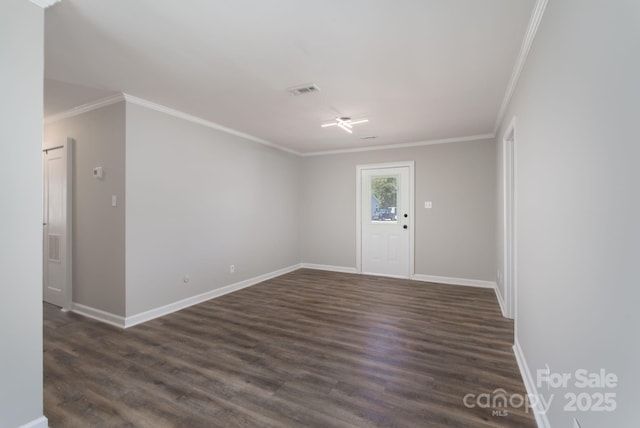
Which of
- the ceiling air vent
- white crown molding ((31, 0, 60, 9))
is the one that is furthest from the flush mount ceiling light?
white crown molding ((31, 0, 60, 9))

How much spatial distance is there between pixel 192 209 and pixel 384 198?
3537 millimetres

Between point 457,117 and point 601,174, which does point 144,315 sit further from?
point 457,117

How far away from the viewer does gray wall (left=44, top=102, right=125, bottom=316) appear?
3.32 metres

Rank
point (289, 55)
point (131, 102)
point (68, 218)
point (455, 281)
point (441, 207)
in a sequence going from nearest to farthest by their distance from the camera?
point (289, 55)
point (131, 102)
point (68, 218)
point (455, 281)
point (441, 207)

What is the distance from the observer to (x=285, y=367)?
96.7 inches

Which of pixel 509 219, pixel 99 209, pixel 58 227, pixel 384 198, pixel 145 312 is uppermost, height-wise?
pixel 384 198

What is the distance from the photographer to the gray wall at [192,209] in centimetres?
341

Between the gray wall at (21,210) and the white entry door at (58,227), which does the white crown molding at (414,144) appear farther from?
the gray wall at (21,210)

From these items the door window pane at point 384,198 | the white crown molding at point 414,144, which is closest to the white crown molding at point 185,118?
the white crown molding at point 414,144

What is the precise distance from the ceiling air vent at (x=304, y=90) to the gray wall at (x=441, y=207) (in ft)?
9.93

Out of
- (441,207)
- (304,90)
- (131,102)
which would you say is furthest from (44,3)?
(441,207)

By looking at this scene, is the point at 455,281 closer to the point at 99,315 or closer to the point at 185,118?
the point at 185,118

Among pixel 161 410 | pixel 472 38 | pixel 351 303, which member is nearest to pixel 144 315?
pixel 161 410

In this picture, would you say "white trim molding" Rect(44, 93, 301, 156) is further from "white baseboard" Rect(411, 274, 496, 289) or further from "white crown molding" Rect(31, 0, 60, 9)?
"white baseboard" Rect(411, 274, 496, 289)
